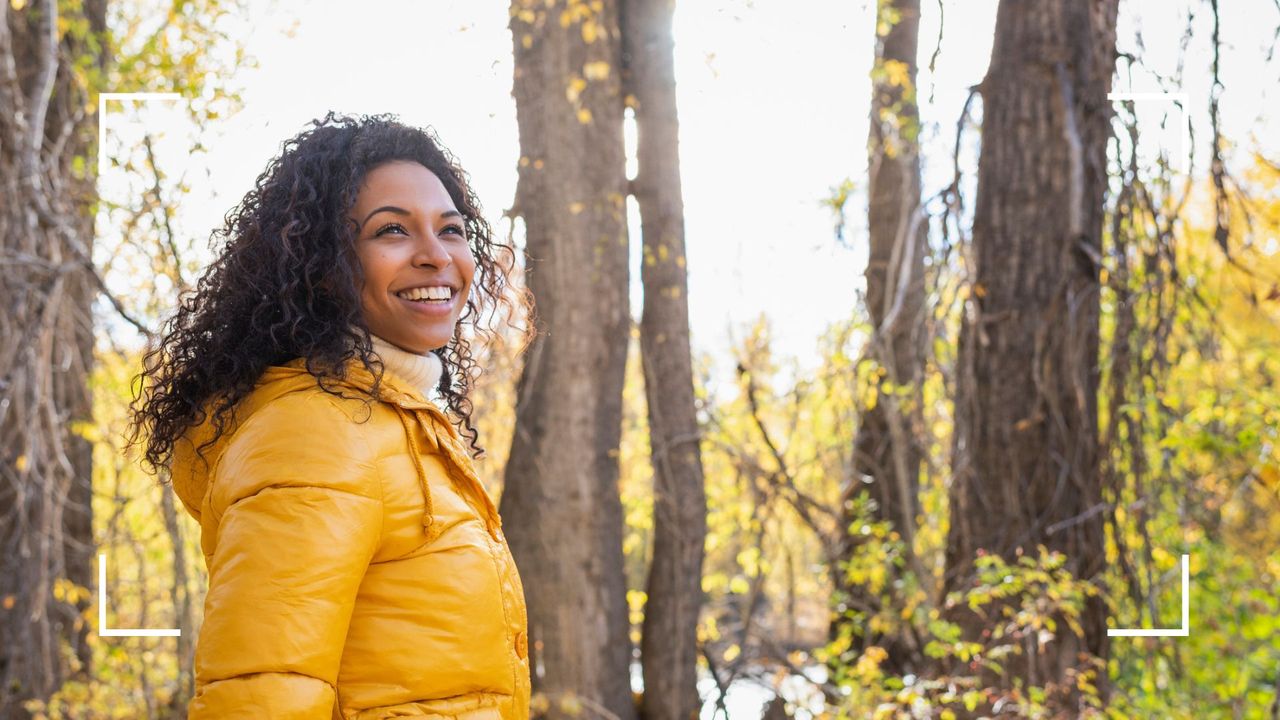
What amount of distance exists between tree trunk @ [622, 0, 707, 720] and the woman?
389 centimetres

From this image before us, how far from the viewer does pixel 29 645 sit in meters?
5.88

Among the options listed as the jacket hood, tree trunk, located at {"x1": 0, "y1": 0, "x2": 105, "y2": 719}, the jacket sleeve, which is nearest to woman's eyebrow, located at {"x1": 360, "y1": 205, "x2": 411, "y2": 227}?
the jacket hood

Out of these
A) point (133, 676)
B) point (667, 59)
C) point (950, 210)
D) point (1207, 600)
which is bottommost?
point (133, 676)

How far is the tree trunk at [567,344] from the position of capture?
18.2 feet

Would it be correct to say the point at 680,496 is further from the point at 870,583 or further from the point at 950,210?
the point at 950,210

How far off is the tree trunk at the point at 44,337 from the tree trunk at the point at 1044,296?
10.3 ft

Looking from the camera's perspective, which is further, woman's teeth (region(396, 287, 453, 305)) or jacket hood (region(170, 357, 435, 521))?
woman's teeth (region(396, 287, 453, 305))

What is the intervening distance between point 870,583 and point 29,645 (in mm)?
4060

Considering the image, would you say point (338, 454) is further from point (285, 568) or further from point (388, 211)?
point (388, 211)

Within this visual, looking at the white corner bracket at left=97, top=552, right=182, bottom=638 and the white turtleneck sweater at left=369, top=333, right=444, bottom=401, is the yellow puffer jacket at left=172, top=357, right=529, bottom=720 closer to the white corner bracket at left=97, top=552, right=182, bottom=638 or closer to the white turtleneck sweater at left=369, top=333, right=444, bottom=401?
the white turtleneck sweater at left=369, top=333, right=444, bottom=401

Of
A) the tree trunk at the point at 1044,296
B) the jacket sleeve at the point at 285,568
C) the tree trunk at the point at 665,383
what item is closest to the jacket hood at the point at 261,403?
the jacket sleeve at the point at 285,568

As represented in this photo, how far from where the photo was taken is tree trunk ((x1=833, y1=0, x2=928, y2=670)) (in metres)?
5.78

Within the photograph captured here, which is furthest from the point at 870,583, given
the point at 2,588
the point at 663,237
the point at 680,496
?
the point at 2,588

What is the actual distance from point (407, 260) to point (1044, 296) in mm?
Answer: 3166
